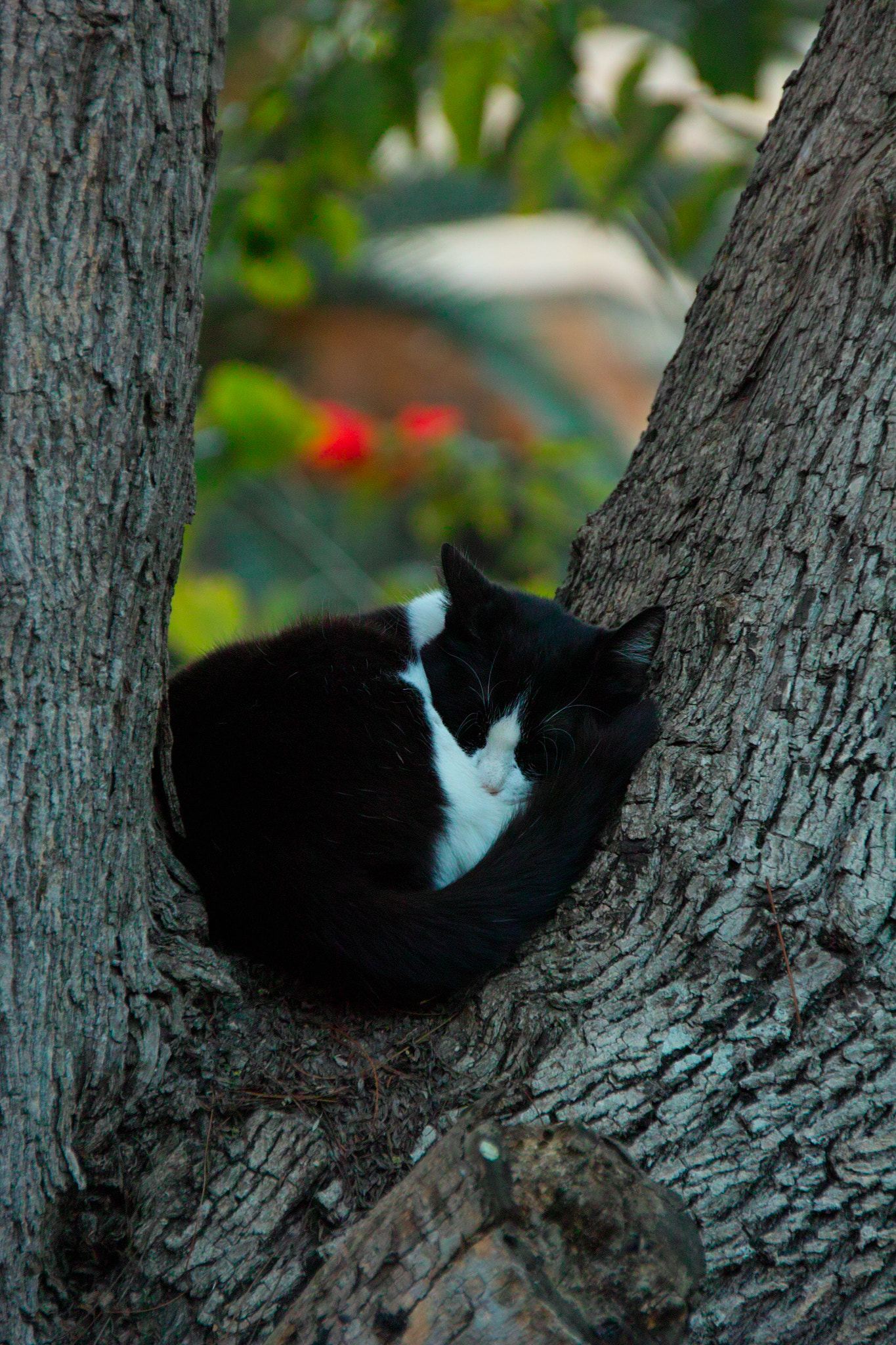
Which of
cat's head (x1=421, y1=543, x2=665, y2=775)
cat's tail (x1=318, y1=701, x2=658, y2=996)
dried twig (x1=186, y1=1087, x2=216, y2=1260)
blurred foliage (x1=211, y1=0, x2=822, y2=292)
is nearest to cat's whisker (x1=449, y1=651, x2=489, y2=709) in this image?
cat's head (x1=421, y1=543, x2=665, y2=775)

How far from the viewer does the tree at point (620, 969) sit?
3.91 ft

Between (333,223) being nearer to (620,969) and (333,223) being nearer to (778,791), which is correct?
(778,791)

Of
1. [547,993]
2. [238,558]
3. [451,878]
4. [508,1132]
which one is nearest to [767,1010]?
[547,993]

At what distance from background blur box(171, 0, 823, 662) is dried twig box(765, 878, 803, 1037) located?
1.47 meters

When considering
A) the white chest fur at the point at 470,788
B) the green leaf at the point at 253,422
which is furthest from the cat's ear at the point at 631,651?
the green leaf at the point at 253,422

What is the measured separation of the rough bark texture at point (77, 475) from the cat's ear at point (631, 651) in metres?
0.89

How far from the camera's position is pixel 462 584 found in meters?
2.48

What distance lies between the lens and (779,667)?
155 centimetres

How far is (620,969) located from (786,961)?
225 millimetres

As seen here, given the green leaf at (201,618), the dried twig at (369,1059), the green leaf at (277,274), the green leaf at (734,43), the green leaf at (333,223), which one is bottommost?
the dried twig at (369,1059)

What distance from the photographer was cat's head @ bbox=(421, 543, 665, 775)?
84.2 inches

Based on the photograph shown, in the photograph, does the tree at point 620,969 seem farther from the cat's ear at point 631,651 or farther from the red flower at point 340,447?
the red flower at point 340,447

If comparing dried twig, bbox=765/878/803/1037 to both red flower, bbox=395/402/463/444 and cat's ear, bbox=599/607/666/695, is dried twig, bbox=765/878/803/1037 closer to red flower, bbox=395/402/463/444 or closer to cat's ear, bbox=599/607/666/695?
cat's ear, bbox=599/607/666/695

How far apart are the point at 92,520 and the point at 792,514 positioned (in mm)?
1055
